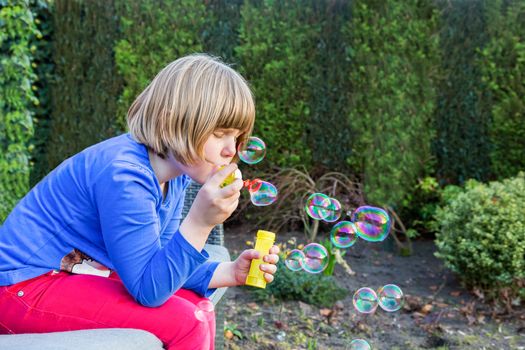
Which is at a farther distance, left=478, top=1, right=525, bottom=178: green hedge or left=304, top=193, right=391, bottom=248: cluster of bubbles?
left=478, top=1, right=525, bottom=178: green hedge

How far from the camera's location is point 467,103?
5.51 meters

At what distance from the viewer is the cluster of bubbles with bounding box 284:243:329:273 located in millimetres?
2734

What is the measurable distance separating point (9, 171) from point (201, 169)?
3475mm

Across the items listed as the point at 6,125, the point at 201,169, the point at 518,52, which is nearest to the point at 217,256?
the point at 201,169

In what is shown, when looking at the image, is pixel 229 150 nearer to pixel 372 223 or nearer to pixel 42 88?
pixel 372 223

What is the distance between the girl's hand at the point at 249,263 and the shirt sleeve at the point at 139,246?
0.28 m

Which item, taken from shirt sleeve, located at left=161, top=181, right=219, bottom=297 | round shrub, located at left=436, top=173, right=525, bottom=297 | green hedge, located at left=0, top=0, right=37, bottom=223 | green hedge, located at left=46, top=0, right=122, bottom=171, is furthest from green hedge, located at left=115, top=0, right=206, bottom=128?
shirt sleeve, located at left=161, top=181, right=219, bottom=297

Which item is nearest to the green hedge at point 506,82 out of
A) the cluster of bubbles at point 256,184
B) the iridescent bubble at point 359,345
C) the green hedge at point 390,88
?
the green hedge at point 390,88

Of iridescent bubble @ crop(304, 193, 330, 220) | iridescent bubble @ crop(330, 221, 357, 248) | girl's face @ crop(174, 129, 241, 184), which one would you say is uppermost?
girl's face @ crop(174, 129, 241, 184)

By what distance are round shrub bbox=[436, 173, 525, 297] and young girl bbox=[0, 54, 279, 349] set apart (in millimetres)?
2521

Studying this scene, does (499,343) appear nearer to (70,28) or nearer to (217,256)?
(217,256)

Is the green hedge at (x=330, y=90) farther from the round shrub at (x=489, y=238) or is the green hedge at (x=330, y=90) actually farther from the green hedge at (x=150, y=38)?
the round shrub at (x=489, y=238)

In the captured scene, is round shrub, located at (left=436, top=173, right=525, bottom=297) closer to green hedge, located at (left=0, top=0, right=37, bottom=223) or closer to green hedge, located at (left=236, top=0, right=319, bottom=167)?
green hedge, located at (left=236, top=0, right=319, bottom=167)

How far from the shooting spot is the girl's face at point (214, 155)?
6.30ft
